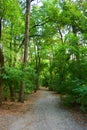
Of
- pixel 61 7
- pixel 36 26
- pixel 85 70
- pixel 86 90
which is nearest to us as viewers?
pixel 86 90

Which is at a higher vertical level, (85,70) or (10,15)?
(10,15)

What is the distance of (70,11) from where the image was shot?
73.1 feet

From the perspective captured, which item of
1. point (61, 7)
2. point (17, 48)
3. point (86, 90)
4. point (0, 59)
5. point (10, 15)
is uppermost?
point (61, 7)

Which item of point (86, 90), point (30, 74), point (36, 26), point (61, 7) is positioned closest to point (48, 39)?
point (36, 26)

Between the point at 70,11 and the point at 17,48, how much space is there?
7.69 m

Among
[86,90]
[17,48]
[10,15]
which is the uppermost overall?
[10,15]

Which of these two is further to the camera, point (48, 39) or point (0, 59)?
point (48, 39)

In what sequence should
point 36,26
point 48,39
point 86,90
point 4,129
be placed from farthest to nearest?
point 48,39 < point 36,26 < point 86,90 < point 4,129

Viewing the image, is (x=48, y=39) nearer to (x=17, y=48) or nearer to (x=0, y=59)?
(x=17, y=48)

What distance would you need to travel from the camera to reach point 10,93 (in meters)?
19.6

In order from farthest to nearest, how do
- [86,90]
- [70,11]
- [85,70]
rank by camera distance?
[70,11]
[85,70]
[86,90]

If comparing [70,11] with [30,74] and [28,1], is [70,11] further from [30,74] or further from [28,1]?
[30,74]

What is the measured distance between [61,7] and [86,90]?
50.8 ft

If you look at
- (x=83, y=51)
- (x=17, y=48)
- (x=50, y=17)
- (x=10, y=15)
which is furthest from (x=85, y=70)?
(x=17, y=48)
